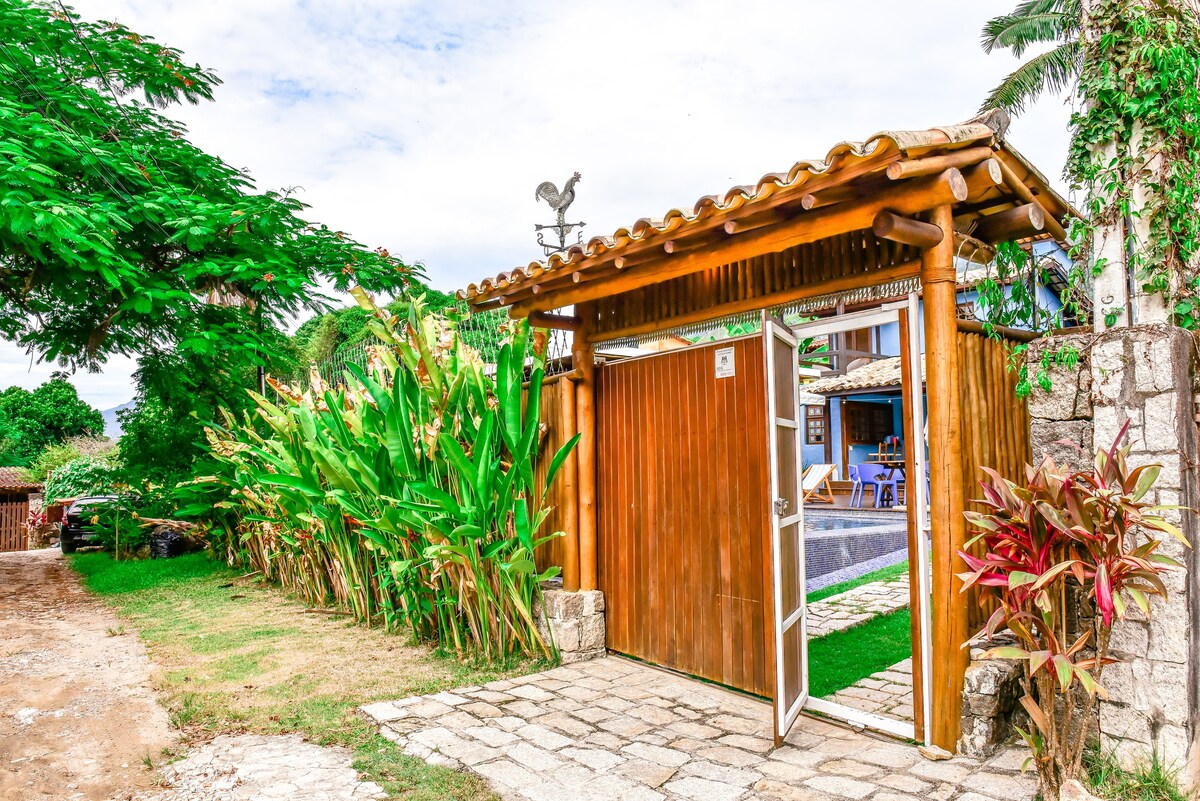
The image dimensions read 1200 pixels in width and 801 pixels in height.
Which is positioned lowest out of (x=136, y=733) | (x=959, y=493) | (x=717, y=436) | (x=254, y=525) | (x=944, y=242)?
(x=136, y=733)

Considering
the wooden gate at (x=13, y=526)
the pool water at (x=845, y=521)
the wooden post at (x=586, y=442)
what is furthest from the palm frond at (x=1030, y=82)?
the wooden gate at (x=13, y=526)

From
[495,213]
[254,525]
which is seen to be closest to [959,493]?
[254,525]

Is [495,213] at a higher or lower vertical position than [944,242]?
higher

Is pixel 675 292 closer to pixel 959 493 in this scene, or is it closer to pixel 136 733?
pixel 959 493

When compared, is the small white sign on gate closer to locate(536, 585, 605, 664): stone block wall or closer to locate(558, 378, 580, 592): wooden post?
locate(558, 378, 580, 592): wooden post

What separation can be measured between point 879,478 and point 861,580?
7.95m

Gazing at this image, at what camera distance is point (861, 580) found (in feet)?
25.8

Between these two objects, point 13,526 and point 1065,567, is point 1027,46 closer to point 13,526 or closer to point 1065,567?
point 1065,567

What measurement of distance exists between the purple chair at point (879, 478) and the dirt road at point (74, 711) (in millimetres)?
13018

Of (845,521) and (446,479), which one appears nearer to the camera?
(446,479)

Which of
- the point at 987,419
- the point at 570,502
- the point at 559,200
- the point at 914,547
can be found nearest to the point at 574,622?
the point at 570,502

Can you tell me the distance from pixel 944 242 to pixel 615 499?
110 inches

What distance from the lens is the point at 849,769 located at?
3.27 m

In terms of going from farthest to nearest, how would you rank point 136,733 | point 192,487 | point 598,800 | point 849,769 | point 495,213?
point 495,213 → point 192,487 → point 136,733 → point 849,769 → point 598,800
